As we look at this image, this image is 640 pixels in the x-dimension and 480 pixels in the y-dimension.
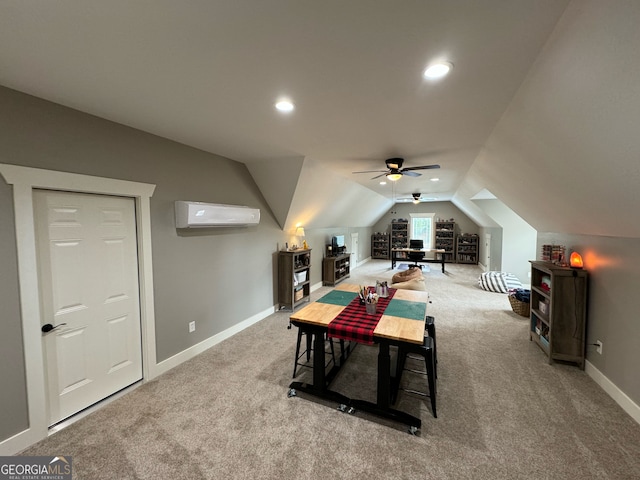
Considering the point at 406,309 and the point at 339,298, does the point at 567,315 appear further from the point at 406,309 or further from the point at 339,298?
the point at 339,298

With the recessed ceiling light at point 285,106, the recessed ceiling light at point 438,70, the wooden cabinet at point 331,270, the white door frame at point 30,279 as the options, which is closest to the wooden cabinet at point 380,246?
the wooden cabinet at point 331,270

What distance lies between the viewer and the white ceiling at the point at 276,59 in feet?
3.51

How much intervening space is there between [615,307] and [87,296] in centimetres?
474

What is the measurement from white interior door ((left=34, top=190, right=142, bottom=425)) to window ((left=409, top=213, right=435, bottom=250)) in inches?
400

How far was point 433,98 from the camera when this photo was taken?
182cm

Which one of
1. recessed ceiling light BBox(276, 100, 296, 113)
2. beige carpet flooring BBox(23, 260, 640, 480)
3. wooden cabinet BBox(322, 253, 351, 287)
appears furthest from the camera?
wooden cabinet BBox(322, 253, 351, 287)

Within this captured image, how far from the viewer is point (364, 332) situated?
2043 mm

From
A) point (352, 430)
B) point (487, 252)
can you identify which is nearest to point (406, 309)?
point (352, 430)

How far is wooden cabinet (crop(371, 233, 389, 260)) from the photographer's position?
11141 millimetres

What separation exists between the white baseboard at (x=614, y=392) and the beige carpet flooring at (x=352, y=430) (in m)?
0.06

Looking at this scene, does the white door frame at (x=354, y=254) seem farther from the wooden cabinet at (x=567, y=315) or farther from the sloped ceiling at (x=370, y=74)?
the sloped ceiling at (x=370, y=74)

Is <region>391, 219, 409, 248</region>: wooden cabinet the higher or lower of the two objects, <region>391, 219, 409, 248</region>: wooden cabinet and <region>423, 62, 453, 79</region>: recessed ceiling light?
the lower

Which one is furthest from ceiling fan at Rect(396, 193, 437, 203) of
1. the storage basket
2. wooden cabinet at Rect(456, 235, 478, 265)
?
the storage basket

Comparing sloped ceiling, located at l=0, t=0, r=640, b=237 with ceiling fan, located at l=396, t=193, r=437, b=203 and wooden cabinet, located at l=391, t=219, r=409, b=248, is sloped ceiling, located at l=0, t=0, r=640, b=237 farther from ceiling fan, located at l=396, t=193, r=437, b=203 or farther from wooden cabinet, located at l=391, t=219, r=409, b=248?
wooden cabinet, located at l=391, t=219, r=409, b=248
